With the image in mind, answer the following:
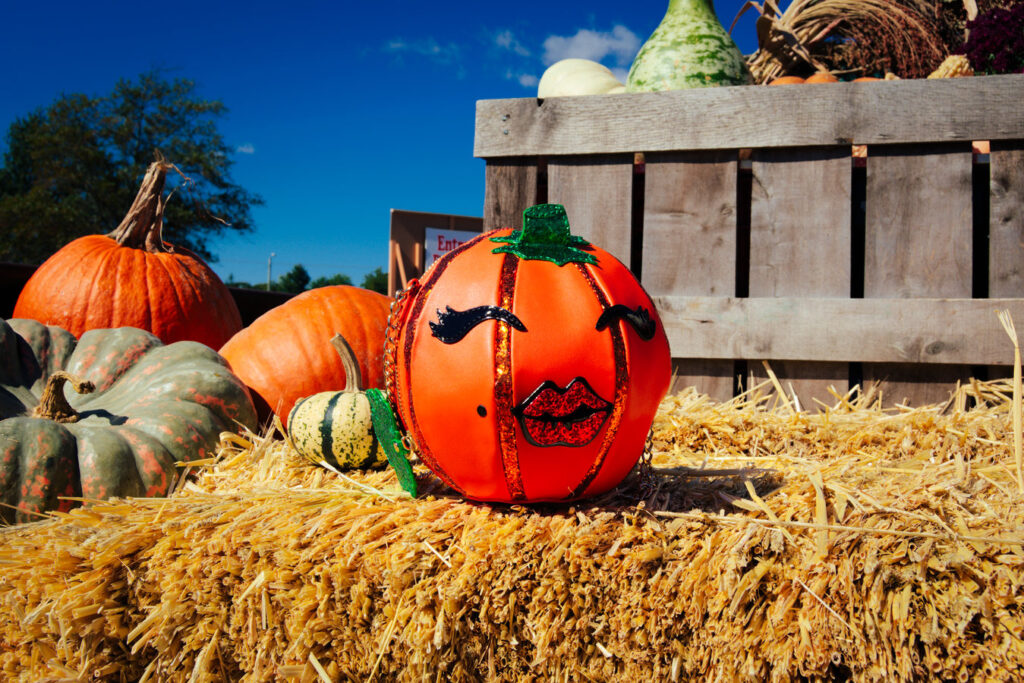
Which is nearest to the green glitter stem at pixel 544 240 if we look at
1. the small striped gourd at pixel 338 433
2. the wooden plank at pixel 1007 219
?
the small striped gourd at pixel 338 433

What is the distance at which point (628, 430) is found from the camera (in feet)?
4.62

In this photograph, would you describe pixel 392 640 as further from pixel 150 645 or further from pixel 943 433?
pixel 943 433

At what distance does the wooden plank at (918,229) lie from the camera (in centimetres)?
262

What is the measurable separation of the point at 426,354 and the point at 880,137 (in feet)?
7.51

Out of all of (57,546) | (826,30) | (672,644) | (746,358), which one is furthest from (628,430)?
(826,30)

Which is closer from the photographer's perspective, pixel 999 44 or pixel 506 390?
pixel 506 390

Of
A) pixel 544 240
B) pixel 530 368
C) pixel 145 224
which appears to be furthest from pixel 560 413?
pixel 145 224

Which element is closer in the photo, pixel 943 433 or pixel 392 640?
pixel 392 640

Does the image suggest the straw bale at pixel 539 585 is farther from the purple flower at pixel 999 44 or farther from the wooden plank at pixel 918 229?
the purple flower at pixel 999 44

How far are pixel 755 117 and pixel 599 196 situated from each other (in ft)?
2.38

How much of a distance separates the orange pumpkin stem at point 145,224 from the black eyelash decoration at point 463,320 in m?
2.81

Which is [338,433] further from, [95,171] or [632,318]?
[95,171]

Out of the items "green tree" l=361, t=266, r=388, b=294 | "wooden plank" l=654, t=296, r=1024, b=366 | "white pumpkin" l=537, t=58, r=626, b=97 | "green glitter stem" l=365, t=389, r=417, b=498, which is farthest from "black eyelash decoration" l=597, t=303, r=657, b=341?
"green tree" l=361, t=266, r=388, b=294

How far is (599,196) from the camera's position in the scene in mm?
2902
